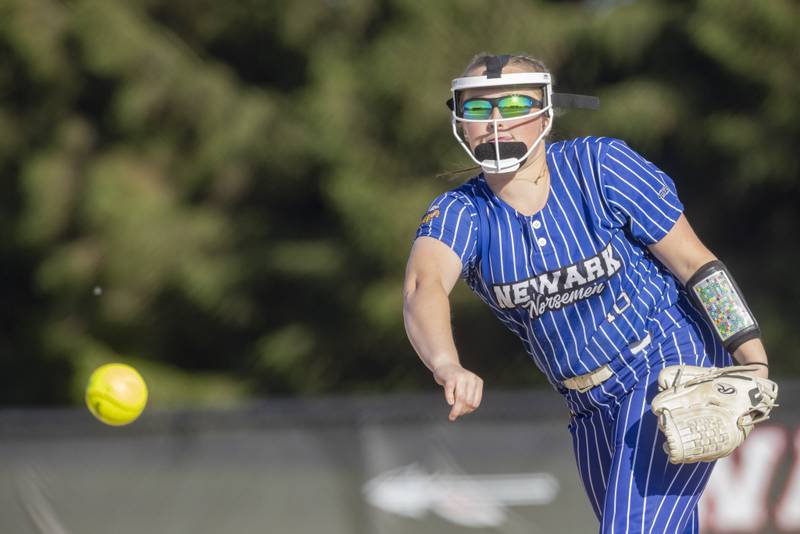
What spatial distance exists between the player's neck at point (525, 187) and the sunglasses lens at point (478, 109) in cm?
18

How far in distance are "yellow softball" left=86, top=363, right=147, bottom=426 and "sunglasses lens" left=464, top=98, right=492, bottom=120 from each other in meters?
2.35

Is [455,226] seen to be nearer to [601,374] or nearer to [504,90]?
[504,90]

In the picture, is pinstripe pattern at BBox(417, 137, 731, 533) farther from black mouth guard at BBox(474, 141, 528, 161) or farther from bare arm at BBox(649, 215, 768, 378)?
black mouth guard at BBox(474, 141, 528, 161)

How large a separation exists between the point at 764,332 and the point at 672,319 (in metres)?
7.88

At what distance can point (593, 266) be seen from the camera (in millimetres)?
3277

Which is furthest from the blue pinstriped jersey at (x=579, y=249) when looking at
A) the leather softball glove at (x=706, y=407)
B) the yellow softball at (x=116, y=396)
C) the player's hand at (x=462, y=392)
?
the yellow softball at (x=116, y=396)

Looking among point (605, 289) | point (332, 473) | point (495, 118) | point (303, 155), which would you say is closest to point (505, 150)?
point (495, 118)

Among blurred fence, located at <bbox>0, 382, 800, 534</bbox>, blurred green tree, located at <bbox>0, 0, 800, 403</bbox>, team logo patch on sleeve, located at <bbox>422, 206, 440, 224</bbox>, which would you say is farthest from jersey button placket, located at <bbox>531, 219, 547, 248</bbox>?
blurred green tree, located at <bbox>0, 0, 800, 403</bbox>

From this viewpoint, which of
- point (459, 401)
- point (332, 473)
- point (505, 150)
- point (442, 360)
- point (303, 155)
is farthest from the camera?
point (303, 155)

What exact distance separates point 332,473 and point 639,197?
3.80 metres

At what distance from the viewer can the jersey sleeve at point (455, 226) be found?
324 cm

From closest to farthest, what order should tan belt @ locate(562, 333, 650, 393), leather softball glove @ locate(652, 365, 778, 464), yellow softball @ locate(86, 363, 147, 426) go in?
leather softball glove @ locate(652, 365, 778, 464), tan belt @ locate(562, 333, 650, 393), yellow softball @ locate(86, 363, 147, 426)

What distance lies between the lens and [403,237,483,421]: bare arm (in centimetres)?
269

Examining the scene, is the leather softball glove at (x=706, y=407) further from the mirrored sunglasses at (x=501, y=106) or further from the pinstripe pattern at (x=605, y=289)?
the mirrored sunglasses at (x=501, y=106)
